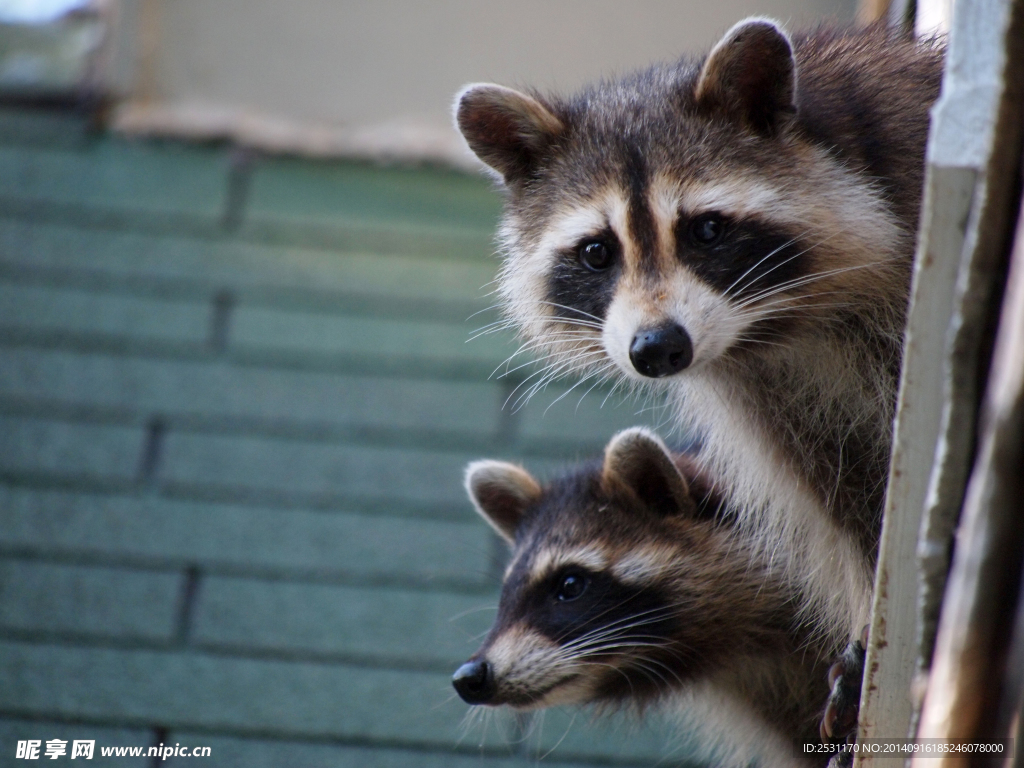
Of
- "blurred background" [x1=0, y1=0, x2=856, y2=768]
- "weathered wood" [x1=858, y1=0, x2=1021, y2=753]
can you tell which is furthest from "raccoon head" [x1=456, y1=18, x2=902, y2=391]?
"blurred background" [x1=0, y1=0, x2=856, y2=768]

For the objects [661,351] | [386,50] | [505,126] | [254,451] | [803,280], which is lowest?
[254,451]

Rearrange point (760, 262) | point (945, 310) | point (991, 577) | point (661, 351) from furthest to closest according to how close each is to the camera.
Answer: point (760, 262) → point (661, 351) → point (945, 310) → point (991, 577)

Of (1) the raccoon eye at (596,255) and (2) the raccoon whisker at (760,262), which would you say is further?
(1) the raccoon eye at (596,255)

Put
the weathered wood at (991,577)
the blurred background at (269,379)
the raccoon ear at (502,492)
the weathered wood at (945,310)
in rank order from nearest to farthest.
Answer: the weathered wood at (991,577), the weathered wood at (945,310), the raccoon ear at (502,492), the blurred background at (269,379)

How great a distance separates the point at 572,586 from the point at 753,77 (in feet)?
4.44

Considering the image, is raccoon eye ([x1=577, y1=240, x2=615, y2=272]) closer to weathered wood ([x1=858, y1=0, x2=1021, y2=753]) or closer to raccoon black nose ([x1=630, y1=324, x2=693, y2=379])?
raccoon black nose ([x1=630, y1=324, x2=693, y2=379])

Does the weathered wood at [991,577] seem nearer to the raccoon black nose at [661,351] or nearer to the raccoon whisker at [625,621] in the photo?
the raccoon black nose at [661,351]

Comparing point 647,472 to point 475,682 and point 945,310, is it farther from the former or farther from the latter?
point 945,310

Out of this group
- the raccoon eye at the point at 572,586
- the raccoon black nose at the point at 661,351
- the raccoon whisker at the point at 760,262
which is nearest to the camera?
the raccoon black nose at the point at 661,351

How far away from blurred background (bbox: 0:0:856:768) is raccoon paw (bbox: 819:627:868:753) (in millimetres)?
911

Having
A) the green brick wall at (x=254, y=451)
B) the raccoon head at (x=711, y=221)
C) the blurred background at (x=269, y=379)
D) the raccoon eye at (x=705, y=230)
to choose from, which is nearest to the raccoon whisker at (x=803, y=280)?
the raccoon head at (x=711, y=221)

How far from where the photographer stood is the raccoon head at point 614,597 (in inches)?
104

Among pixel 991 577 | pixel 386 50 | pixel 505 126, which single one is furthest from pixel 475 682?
pixel 386 50

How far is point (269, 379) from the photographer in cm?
381
